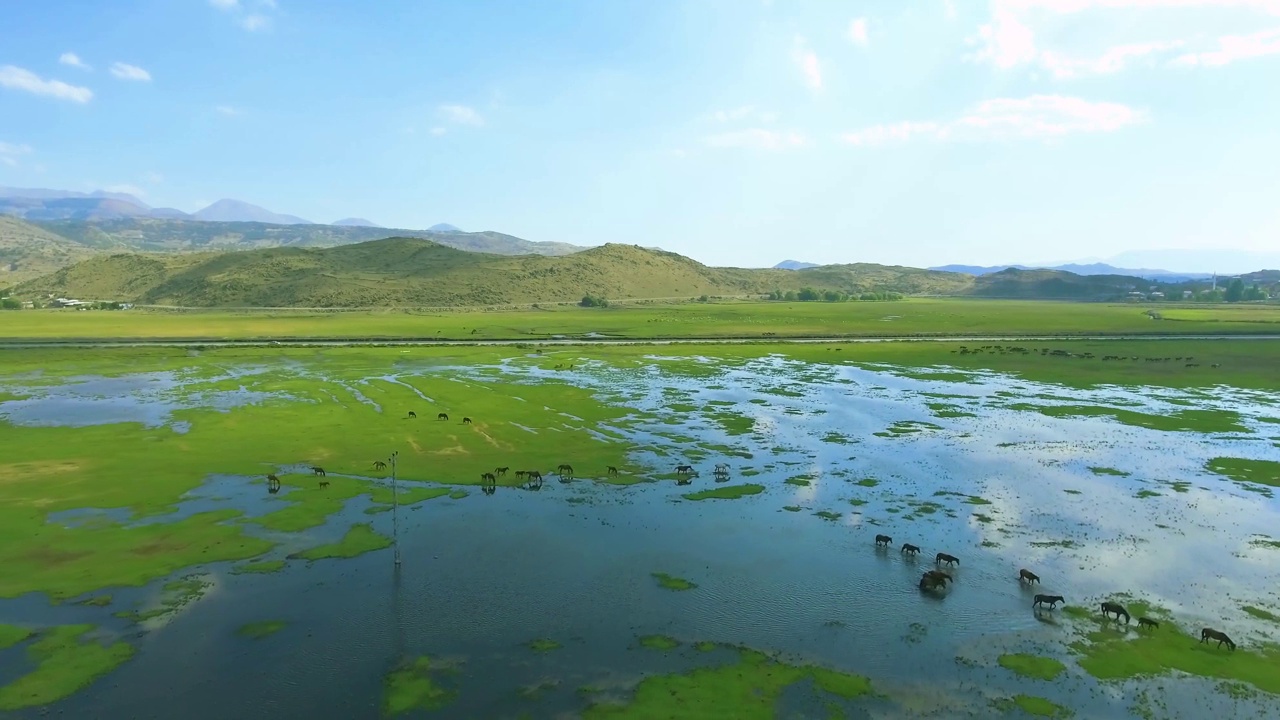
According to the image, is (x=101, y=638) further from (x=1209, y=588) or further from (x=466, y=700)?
(x=1209, y=588)

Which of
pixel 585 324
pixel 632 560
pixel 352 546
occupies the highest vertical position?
pixel 585 324

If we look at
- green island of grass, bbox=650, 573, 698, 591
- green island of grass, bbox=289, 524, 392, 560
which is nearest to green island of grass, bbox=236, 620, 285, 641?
green island of grass, bbox=289, 524, 392, 560

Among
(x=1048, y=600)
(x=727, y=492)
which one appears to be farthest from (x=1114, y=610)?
(x=727, y=492)

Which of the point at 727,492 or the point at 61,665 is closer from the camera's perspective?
the point at 61,665

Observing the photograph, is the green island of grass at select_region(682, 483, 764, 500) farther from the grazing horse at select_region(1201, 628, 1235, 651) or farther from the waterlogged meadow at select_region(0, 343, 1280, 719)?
the grazing horse at select_region(1201, 628, 1235, 651)

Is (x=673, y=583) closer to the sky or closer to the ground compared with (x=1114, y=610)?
closer to the sky

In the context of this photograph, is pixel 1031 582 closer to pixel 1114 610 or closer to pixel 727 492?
pixel 1114 610

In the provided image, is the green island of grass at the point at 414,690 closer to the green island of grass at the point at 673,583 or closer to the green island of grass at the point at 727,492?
the green island of grass at the point at 673,583
